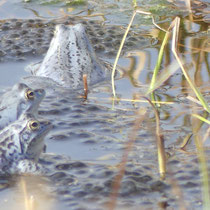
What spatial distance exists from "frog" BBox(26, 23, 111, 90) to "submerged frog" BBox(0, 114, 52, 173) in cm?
186

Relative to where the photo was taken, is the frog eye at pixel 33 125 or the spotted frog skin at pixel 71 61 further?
the spotted frog skin at pixel 71 61

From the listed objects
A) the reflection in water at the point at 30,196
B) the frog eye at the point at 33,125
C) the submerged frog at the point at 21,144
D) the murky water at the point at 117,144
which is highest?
the frog eye at the point at 33,125

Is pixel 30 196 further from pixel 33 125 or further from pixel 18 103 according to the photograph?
pixel 18 103

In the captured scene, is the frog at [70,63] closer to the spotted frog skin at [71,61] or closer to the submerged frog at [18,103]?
the spotted frog skin at [71,61]

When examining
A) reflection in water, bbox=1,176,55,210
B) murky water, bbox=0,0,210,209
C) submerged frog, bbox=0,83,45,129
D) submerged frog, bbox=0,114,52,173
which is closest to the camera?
reflection in water, bbox=1,176,55,210

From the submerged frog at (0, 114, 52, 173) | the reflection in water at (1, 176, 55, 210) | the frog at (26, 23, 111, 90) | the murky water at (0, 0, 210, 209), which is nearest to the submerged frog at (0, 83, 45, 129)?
the murky water at (0, 0, 210, 209)

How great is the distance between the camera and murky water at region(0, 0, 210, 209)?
13.5 ft

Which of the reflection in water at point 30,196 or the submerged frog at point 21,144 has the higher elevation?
the submerged frog at point 21,144

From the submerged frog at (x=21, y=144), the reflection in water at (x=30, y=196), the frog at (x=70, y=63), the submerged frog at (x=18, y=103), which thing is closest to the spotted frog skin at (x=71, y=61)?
the frog at (x=70, y=63)

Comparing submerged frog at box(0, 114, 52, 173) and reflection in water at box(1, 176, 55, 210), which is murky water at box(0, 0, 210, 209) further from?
submerged frog at box(0, 114, 52, 173)

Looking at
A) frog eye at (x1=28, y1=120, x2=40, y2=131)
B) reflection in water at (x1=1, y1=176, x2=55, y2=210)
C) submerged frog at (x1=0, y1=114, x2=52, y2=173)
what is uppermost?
frog eye at (x1=28, y1=120, x2=40, y2=131)

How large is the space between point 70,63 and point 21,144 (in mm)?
2274

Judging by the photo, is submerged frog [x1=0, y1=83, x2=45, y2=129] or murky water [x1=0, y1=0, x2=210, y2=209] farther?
submerged frog [x1=0, y1=83, x2=45, y2=129]

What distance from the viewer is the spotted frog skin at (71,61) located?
6500 mm
